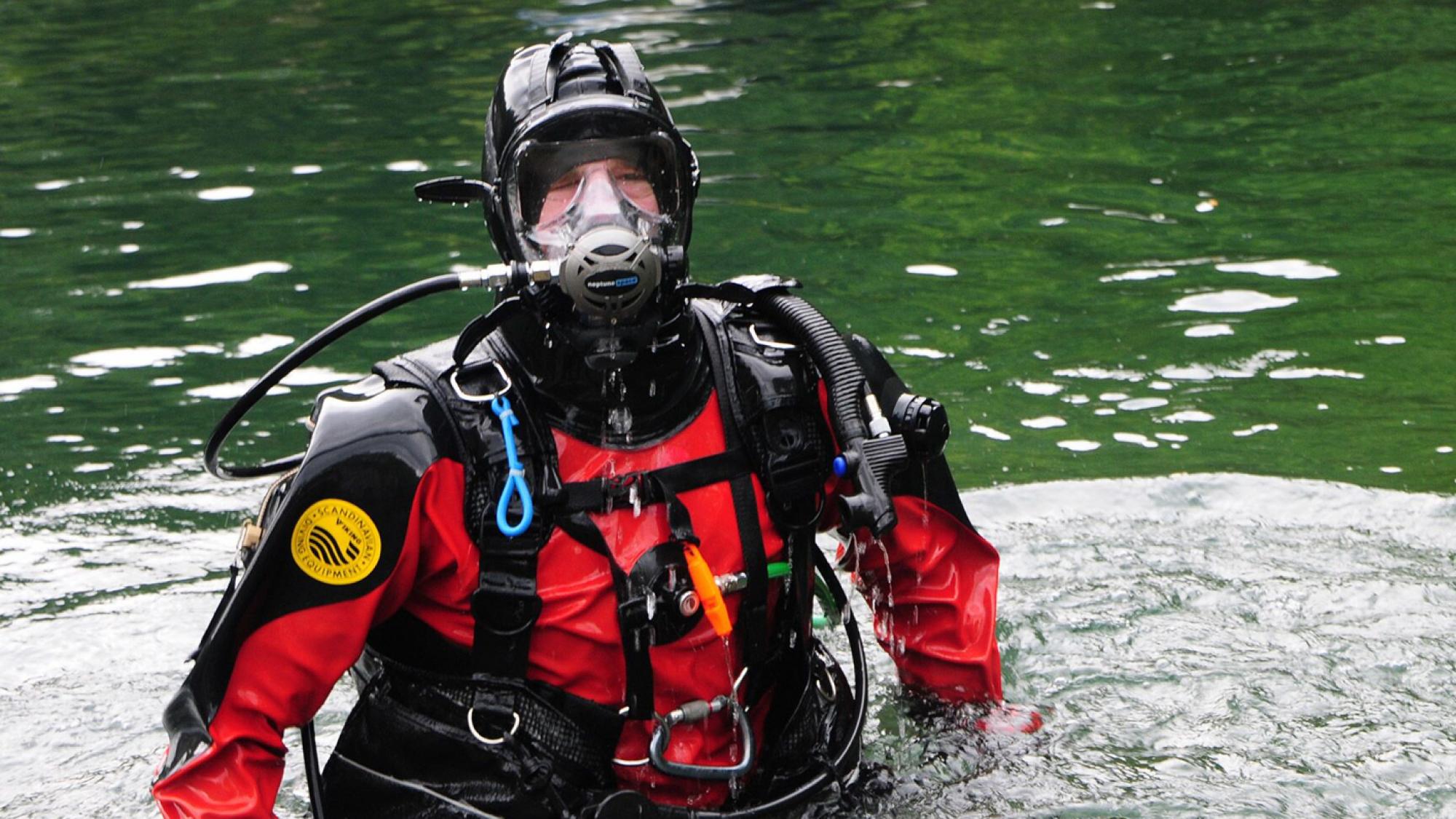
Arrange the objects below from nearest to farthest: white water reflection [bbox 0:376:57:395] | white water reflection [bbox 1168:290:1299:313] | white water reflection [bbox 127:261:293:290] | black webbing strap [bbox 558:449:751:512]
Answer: black webbing strap [bbox 558:449:751:512] → white water reflection [bbox 0:376:57:395] → white water reflection [bbox 1168:290:1299:313] → white water reflection [bbox 127:261:293:290]

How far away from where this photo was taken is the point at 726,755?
3160 millimetres

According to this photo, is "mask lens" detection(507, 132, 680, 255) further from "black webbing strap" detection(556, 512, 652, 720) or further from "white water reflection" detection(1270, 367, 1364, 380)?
"white water reflection" detection(1270, 367, 1364, 380)

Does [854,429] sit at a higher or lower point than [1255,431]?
higher

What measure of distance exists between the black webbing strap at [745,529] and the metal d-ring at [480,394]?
372 millimetres

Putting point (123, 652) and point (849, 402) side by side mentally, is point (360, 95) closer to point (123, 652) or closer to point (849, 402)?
point (123, 652)

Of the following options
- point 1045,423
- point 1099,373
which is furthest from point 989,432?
point 1099,373

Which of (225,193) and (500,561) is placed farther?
(225,193)

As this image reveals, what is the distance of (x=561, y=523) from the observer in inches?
116

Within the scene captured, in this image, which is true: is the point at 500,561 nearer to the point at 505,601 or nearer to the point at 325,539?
the point at 505,601

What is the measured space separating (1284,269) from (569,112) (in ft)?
18.4

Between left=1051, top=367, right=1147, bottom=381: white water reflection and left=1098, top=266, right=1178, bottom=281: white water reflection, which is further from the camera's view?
left=1098, top=266, right=1178, bottom=281: white water reflection

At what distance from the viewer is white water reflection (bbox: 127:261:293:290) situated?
8195 millimetres

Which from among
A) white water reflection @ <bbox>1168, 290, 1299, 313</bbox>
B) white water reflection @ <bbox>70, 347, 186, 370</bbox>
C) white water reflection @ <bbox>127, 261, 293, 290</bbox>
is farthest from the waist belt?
white water reflection @ <bbox>127, 261, 293, 290</bbox>

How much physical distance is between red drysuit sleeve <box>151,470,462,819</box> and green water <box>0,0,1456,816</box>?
1205 millimetres
